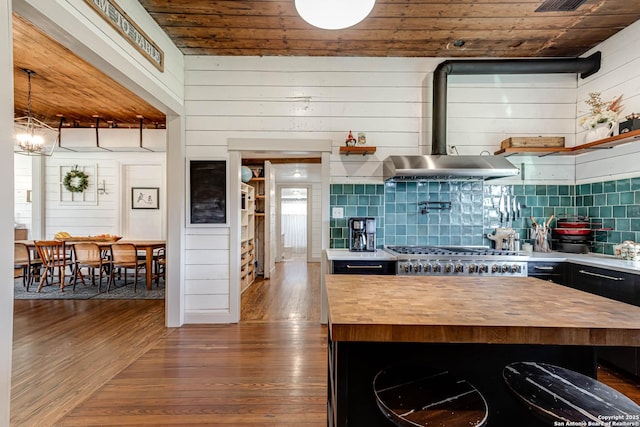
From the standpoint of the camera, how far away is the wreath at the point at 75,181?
6.11 m

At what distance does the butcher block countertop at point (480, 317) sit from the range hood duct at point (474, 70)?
85.3 inches

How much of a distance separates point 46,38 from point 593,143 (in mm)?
5120

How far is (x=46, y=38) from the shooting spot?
2.89 meters

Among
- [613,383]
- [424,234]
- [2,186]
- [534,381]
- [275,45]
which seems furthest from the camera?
[424,234]

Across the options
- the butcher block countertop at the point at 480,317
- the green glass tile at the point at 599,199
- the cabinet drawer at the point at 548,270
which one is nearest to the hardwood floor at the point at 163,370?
the butcher block countertop at the point at 480,317

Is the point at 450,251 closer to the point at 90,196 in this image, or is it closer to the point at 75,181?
the point at 90,196

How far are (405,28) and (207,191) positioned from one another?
257cm

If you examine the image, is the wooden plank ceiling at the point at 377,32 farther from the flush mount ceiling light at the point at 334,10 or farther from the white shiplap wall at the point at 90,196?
the white shiplap wall at the point at 90,196

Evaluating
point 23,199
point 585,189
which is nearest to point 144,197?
point 23,199

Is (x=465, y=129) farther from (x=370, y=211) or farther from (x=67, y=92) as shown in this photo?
(x=67, y=92)

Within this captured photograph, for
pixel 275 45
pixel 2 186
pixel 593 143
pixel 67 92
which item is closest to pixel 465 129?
pixel 593 143

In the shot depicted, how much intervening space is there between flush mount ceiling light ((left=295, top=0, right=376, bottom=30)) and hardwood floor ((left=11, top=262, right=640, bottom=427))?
2.20 meters

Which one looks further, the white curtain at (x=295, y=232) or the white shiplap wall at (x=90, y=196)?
the white curtain at (x=295, y=232)

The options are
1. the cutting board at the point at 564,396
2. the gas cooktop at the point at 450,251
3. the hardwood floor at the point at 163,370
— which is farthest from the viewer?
the gas cooktop at the point at 450,251
